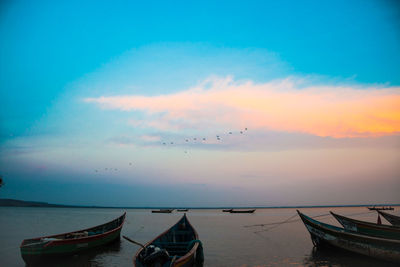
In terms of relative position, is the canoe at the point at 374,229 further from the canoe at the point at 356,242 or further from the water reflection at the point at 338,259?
the canoe at the point at 356,242

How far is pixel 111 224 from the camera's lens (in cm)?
2170

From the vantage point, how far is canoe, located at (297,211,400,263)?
43.0 feet

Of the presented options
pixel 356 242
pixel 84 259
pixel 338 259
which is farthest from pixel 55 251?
pixel 356 242

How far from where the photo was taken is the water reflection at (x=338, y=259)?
45.9ft

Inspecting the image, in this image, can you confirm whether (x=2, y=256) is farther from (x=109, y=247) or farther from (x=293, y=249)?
(x=293, y=249)

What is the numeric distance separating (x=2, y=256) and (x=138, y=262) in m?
11.6

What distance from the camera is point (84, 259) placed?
599 inches

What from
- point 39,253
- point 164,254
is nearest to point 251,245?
point 164,254

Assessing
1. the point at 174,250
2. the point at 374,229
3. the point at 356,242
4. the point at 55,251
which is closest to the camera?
the point at 174,250

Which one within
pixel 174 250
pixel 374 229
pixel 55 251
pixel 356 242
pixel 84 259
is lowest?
pixel 84 259

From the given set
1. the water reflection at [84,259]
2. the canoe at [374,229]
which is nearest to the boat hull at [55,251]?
the water reflection at [84,259]

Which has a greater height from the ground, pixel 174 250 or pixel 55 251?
pixel 174 250

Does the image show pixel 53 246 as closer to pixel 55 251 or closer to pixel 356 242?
pixel 55 251

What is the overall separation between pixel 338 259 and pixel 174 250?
29.8 feet
